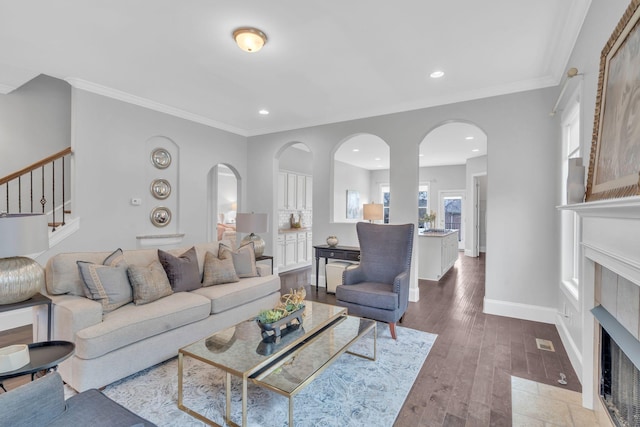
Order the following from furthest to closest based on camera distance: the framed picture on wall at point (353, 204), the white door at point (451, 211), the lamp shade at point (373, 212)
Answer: the framed picture on wall at point (353, 204), the white door at point (451, 211), the lamp shade at point (373, 212)

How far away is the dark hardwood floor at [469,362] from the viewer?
6.49 feet

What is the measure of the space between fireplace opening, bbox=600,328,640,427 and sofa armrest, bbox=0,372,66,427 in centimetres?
234

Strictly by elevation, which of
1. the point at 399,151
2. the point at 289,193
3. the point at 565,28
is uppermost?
the point at 565,28

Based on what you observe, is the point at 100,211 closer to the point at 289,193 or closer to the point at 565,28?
the point at 289,193

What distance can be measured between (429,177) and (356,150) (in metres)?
3.63

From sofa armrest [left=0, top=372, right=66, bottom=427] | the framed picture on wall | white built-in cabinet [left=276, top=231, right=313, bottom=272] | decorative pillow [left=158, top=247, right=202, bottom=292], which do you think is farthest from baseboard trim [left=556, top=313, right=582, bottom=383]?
the framed picture on wall

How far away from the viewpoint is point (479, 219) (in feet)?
30.6

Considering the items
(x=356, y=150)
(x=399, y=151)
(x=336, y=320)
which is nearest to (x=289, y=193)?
(x=356, y=150)

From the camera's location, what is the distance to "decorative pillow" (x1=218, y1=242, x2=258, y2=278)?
359 cm

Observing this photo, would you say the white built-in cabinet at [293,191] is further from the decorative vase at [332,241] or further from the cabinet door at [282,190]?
the decorative vase at [332,241]

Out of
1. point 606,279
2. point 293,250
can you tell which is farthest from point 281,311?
point 293,250

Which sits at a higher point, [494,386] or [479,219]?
[479,219]

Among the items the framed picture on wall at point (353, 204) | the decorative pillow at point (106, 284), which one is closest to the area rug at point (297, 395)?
the decorative pillow at point (106, 284)

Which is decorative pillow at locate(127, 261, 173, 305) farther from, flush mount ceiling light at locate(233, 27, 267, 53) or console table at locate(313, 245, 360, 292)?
console table at locate(313, 245, 360, 292)
